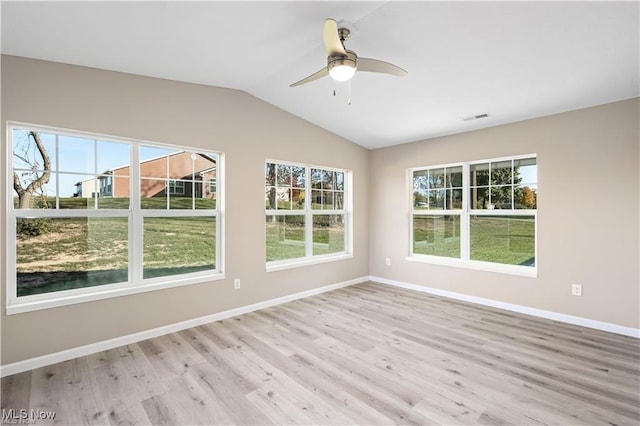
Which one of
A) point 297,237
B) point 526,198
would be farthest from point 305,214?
point 526,198

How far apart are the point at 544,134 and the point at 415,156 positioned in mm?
1762

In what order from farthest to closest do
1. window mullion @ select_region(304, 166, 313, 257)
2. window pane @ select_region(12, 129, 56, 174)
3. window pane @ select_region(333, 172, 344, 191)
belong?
window pane @ select_region(333, 172, 344, 191) → window mullion @ select_region(304, 166, 313, 257) → window pane @ select_region(12, 129, 56, 174)

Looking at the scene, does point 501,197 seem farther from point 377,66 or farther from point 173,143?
point 173,143

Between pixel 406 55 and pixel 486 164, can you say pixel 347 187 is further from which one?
pixel 406 55

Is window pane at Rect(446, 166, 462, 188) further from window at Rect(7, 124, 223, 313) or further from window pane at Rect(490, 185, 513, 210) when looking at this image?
window at Rect(7, 124, 223, 313)

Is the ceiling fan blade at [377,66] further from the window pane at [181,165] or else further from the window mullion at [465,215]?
the window mullion at [465,215]

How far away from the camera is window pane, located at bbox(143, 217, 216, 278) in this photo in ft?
11.1

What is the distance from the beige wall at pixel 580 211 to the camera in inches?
130

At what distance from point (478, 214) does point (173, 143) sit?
418 centimetres

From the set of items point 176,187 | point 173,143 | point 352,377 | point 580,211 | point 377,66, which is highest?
point 377,66

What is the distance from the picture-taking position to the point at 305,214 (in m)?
4.92

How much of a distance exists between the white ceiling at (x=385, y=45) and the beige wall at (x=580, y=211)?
28cm

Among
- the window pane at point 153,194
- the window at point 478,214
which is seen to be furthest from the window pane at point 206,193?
the window at point 478,214

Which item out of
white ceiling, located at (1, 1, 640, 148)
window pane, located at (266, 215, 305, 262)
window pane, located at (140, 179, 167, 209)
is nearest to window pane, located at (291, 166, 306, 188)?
window pane, located at (266, 215, 305, 262)
